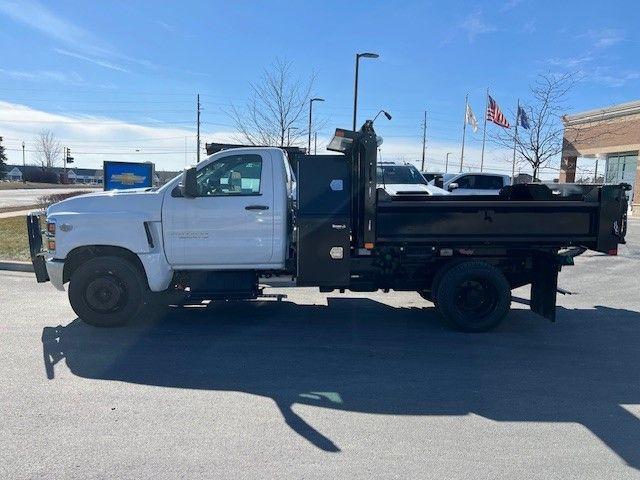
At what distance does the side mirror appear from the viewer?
5930 mm

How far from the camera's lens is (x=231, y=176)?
6.22m

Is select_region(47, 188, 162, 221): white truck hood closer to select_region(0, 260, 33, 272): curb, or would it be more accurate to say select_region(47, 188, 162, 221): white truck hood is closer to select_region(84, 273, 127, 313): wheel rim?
select_region(84, 273, 127, 313): wheel rim

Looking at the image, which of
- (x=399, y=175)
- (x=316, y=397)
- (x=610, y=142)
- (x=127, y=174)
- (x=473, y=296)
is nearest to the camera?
(x=316, y=397)

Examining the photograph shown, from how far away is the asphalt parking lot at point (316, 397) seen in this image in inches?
131

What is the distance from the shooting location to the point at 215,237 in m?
6.15

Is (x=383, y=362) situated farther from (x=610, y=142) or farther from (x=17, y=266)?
(x=610, y=142)

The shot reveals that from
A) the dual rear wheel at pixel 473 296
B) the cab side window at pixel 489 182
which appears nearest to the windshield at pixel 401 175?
the dual rear wheel at pixel 473 296

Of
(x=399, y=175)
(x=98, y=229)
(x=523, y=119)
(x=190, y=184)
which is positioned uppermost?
(x=523, y=119)

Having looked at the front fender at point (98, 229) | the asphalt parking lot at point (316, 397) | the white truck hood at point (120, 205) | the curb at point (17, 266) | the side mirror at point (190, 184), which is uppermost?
the side mirror at point (190, 184)

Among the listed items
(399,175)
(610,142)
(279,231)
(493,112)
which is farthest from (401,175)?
(610,142)

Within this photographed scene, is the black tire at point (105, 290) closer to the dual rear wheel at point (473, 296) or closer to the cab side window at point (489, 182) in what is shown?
the dual rear wheel at point (473, 296)

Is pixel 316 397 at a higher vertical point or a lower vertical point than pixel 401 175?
lower

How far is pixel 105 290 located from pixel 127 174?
9.45 meters

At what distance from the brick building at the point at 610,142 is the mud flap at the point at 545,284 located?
24323 millimetres
